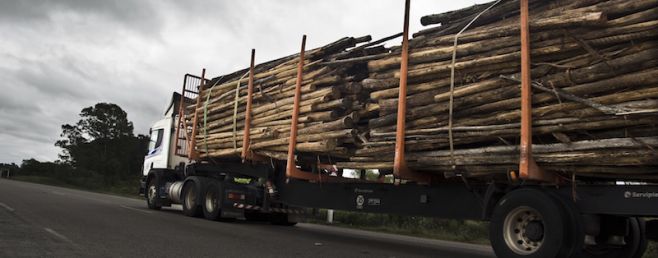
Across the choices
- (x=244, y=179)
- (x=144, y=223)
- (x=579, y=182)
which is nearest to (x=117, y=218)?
(x=144, y=223)

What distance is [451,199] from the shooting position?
328 inches

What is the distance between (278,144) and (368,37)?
107 inches

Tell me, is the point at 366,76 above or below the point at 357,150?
above

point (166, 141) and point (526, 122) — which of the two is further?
point (166, 141)

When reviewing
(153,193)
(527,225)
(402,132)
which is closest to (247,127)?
(402,132)

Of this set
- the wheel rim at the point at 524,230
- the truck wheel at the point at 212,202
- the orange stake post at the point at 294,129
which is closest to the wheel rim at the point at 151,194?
the truck wheel at the point at 212,202

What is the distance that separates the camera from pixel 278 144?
11102mm

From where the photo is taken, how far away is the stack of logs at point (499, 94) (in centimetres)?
618

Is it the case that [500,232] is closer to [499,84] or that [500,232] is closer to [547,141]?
[547,141]

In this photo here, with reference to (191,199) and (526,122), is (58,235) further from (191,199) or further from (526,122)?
(526,122)

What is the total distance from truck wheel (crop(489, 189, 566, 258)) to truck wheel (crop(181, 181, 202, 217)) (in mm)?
8676

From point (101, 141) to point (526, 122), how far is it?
65318 millimetres

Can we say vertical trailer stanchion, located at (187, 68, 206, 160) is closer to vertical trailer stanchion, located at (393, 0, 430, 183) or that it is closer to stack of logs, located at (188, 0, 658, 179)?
stack of logs, located at (188, 0, 658, 179)

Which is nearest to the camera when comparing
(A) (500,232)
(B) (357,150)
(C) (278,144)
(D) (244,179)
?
(A) (500,232)
